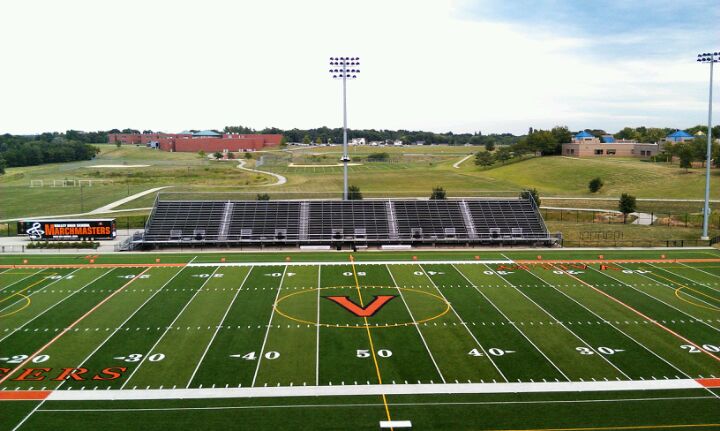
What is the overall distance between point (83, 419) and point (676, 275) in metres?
30.4

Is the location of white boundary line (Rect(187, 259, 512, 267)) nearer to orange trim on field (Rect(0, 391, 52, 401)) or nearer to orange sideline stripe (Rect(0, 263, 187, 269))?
orange sideline stripe (Rect(0, 263, 187, 269))

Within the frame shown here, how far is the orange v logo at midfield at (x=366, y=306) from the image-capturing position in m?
24.7

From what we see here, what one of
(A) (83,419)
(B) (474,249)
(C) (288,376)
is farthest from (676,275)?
(A) (83,419)

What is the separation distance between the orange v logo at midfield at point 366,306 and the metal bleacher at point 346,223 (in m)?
13.3

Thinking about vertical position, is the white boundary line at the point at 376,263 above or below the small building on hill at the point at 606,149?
below

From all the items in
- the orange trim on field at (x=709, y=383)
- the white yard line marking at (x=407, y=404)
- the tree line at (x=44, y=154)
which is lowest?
the orange trim on field at (x=709, y=383)

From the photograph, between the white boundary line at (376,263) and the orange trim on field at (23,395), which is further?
the white boundary line at (376,263)

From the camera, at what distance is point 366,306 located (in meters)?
25.6

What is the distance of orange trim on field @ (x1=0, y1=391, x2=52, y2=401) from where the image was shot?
16516 millimetres

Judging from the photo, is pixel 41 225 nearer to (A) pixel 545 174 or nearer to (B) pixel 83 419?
(B) pixel 83 419

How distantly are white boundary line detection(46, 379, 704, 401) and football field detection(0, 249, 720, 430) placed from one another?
0.07 meters

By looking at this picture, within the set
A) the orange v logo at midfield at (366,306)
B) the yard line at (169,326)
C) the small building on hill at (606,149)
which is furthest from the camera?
the small building on hill at (606,149)

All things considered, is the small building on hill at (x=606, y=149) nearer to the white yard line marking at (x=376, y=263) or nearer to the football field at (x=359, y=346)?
the football field at (x=359, y=346)

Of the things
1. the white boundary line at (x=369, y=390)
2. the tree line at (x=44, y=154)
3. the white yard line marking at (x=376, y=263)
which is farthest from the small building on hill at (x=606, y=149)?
the tree line at (x=44, y=154)
